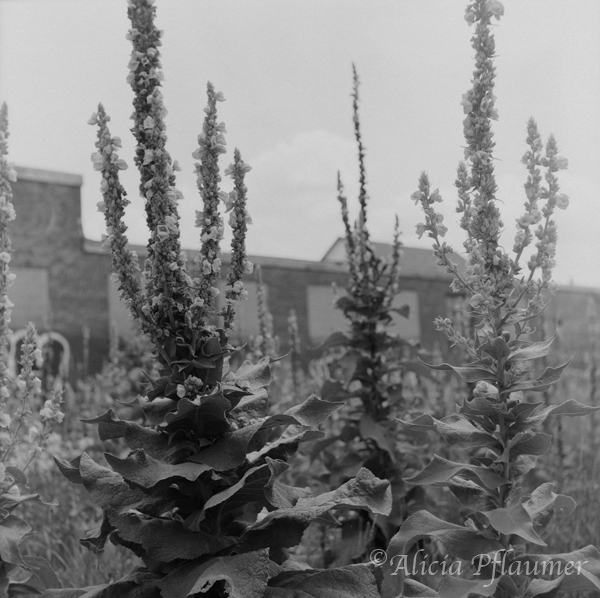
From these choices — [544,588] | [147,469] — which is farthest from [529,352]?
[147,469]

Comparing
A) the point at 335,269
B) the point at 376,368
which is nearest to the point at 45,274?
the point at 335,269

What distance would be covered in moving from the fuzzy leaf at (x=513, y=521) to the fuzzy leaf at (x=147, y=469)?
3.10 feet

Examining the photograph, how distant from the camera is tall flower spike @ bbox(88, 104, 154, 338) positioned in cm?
261

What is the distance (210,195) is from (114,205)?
36 cm

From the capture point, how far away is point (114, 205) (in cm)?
264

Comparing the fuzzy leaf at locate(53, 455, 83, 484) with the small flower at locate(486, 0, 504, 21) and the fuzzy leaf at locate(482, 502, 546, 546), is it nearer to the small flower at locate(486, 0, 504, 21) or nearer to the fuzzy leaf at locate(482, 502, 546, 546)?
the fuzzy leaf at locate(482, 502, 546, 546)

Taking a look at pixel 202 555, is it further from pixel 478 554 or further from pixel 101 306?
pixel 101 306

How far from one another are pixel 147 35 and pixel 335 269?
2380cm

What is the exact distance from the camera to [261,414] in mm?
2645

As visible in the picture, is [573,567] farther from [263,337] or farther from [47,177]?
[47,177]

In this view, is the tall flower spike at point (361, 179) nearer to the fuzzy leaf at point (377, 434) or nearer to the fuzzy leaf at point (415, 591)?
the fuzzy leaf at point (377, 434)

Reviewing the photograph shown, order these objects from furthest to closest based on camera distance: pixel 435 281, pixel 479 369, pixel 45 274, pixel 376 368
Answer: pixel 435 281, pixel 45 274, pixel 376 368, pixel 479 369

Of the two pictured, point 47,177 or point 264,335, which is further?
point 47,177

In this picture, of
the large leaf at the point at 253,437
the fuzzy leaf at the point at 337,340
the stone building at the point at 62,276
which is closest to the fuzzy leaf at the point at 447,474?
the large leaf at the point at 253,437
